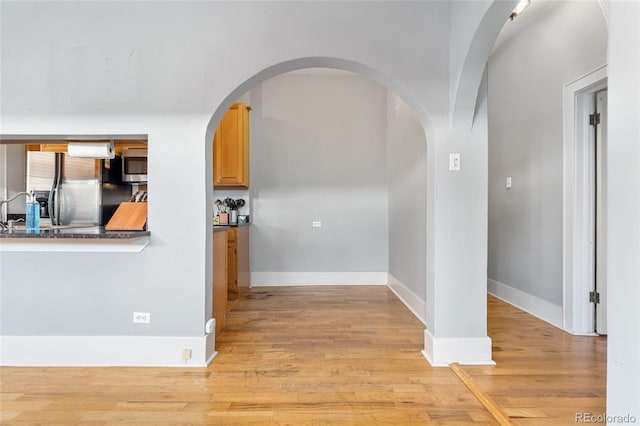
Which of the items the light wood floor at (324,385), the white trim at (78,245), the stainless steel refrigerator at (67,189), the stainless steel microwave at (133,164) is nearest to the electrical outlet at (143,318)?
the light wood floor at (324,385)

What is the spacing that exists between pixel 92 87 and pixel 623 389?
319 cm

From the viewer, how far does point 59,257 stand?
7.93 feet

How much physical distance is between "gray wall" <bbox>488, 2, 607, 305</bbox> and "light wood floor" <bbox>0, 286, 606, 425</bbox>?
908 mm

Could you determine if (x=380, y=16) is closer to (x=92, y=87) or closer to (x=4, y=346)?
(x=92, y=87)

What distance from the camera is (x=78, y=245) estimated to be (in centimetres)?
240

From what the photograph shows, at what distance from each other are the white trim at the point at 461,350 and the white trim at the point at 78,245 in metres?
2.22

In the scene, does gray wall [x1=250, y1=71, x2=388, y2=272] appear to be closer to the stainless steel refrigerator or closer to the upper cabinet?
the upper cabinet

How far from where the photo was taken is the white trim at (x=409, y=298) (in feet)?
11.1

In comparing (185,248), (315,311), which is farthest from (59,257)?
(315,311)

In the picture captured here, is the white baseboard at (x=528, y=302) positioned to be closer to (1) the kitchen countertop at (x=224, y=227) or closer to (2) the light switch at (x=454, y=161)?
(2) the light switch at (x=454, y=161)

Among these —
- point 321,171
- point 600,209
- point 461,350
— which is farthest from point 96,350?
point 600,209

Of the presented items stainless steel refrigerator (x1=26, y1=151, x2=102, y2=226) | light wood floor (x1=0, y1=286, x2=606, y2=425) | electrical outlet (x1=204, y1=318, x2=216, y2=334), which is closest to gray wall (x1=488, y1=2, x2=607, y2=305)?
light wood floor (x1=0, y1=286, x2=606, y2=425)

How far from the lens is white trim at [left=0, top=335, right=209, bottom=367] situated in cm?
239

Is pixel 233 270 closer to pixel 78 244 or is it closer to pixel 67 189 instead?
pixel 78 244
